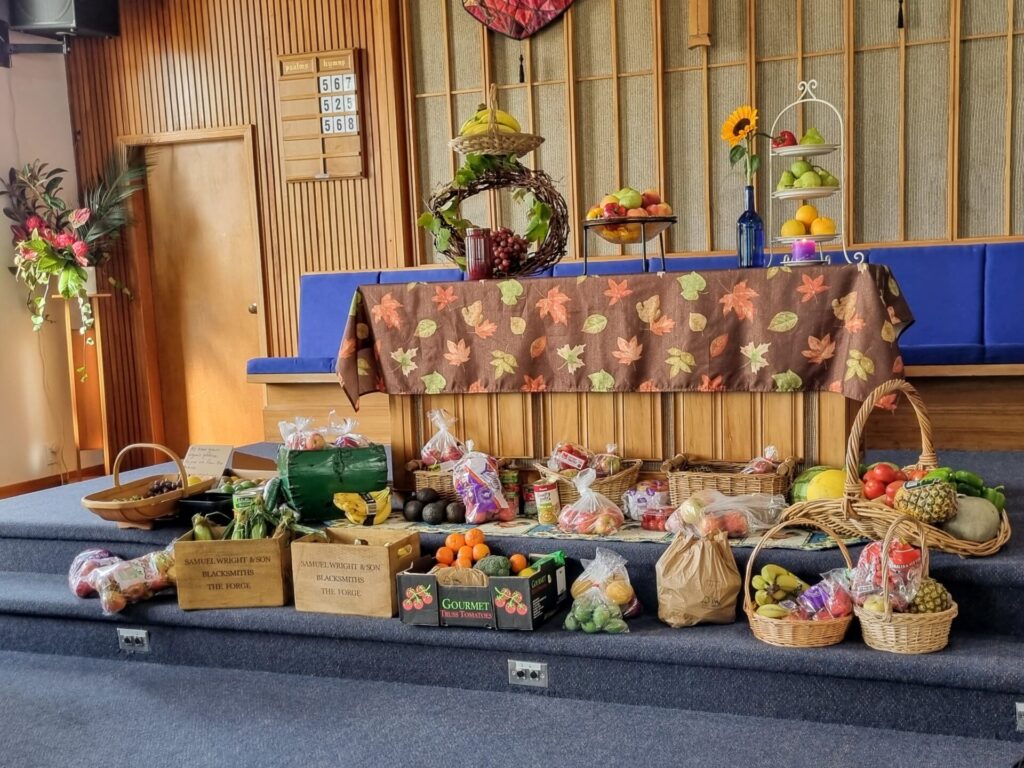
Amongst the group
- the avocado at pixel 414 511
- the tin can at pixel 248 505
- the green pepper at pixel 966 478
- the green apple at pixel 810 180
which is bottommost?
the avocado at pixel 414 511

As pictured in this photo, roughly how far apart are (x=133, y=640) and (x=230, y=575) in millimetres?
415

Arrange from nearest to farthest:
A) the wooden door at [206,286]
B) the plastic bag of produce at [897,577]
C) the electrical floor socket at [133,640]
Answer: the plastic bag of produce at [897,577] < the electrical floor socket at [133,640] < the wooden door at [206,286]

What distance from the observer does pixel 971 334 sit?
4.69 metres

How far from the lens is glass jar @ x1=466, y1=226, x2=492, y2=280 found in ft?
11.2

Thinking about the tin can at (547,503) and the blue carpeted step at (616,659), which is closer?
the blue carpeted step at (616,659)

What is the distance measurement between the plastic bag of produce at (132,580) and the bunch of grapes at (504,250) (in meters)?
1.43

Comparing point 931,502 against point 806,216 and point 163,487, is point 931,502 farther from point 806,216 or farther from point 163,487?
point 163,487

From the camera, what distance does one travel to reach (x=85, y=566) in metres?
3.32

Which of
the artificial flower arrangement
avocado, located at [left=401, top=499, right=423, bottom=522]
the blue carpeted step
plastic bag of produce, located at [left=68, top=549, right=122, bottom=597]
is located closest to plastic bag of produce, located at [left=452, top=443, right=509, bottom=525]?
avocado, located at [left=401, top=499, right=423, bottom=522]

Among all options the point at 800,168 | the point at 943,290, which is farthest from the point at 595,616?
the point at 943,290

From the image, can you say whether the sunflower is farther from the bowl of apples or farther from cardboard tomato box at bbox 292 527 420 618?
cardboard tomato box at bbox 292 527 420 618

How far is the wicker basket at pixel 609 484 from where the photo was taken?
3.18m

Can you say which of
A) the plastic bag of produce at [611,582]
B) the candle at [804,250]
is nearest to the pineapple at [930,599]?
the plastic bag of produce at [611,582]

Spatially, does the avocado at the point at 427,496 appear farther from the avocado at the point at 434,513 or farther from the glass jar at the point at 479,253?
the glass jar at the point at 479,253
